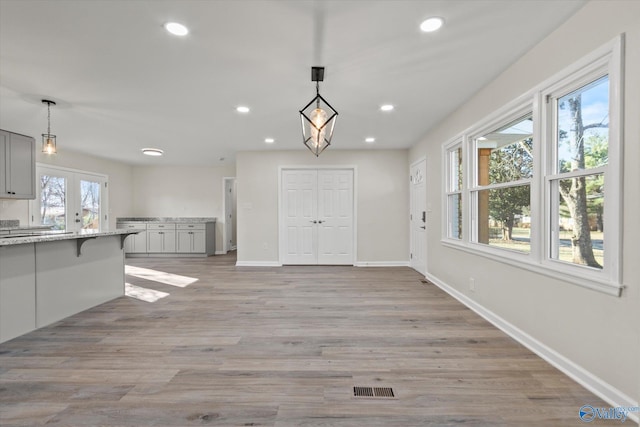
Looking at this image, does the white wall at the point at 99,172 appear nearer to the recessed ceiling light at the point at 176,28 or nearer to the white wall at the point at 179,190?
the white wall at the point at 179,190

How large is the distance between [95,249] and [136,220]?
443cm

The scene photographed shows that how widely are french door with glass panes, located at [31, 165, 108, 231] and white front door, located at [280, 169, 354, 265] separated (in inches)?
172

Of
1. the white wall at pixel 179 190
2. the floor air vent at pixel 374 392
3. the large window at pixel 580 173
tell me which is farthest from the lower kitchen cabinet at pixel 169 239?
the large window at pixel 580 173

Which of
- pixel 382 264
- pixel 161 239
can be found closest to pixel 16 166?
pixel 161 239

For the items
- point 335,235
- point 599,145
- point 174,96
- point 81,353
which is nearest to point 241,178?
point 335,235

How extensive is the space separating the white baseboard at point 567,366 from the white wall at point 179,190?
6.87m

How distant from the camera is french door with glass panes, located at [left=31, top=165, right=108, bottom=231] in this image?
5.68m

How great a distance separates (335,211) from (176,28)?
14.7 feet

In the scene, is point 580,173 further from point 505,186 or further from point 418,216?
point 418,216

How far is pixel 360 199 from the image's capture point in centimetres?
609

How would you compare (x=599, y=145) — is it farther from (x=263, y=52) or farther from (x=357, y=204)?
(x=357, y=204)

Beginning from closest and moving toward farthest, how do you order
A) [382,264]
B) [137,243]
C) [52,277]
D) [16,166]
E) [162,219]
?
[52,277] → [16,166] → [382,264] → [137,243] → [162,219]

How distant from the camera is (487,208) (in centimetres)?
323

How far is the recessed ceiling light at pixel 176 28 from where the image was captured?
2.03 m
